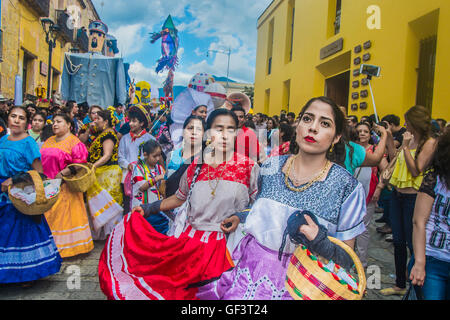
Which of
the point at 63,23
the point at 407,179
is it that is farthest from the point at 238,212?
the point at 63,23

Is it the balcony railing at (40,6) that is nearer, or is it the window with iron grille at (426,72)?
the window with iron grille at (426,72)

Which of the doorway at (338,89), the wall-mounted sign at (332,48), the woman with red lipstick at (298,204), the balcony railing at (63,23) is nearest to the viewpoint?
the woman with red lipstick at (298,204)

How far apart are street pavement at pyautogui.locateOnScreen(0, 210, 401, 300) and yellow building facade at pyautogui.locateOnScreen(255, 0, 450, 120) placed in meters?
2.87

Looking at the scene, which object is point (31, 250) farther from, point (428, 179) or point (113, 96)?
point (113, 96)

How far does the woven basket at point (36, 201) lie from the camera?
3.27 m

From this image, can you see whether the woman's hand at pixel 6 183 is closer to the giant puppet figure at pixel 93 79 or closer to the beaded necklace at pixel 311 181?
the beaded necklace at pixel 311 181

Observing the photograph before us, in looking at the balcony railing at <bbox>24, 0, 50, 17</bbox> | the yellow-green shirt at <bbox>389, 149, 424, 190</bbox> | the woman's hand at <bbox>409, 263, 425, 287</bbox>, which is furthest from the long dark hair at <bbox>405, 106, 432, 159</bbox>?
the balcony railing at <bbox>24, 0, 50, 17</bbox>

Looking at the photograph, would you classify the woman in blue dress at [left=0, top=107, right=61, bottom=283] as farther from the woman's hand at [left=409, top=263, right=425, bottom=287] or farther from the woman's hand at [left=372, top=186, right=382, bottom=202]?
the woman's hand at [left=372, top=186, right=382, bottom=202]

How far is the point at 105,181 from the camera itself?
16.9 ft

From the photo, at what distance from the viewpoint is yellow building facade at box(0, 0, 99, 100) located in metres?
12.0

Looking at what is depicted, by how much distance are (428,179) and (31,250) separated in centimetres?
367

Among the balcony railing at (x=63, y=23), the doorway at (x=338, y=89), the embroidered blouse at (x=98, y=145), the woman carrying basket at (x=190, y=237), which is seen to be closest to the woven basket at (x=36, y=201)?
the woman carrying basket at (x=190, y=237)

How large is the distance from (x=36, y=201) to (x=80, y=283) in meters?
1.00

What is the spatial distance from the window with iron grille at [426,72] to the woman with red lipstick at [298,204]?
270 inches
